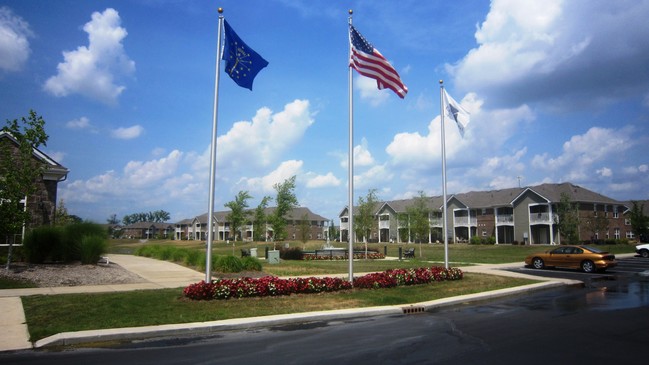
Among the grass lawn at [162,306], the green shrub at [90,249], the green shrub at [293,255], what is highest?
the green shrub at [90,249]

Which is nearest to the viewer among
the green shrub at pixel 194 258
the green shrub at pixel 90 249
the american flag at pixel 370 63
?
the american flag at pixel 370 63

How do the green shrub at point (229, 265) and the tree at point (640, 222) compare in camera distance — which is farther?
the tree at point (640, 222)

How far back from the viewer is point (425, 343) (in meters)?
8.20

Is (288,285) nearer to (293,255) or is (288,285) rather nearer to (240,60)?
(240,60)

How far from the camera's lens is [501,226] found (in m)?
68.1

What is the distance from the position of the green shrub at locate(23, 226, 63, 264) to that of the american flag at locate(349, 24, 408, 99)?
15.1 metres

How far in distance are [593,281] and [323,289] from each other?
13.2m

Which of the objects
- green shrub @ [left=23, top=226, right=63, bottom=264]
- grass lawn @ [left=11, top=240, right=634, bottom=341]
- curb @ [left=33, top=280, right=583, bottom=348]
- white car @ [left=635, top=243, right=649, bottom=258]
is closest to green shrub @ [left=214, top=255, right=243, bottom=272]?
grass lawn @ [left=11, top=240, right=634, bottom=341]

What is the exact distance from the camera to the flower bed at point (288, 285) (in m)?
12.3

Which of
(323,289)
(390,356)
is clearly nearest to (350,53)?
(323,289)

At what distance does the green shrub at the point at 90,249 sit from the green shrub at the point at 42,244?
990 mm

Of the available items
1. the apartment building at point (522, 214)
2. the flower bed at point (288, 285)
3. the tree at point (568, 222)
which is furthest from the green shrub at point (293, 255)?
the tree at point (568, 222)

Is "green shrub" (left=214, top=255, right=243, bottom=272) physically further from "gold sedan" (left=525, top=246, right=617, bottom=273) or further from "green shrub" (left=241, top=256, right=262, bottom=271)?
"gold sedan" (left=525, top=246, right=617, bottom=273)

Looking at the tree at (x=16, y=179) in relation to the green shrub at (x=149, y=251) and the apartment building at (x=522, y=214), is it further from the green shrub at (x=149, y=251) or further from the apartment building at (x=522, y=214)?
the apartment building at (x=522, y=214)
